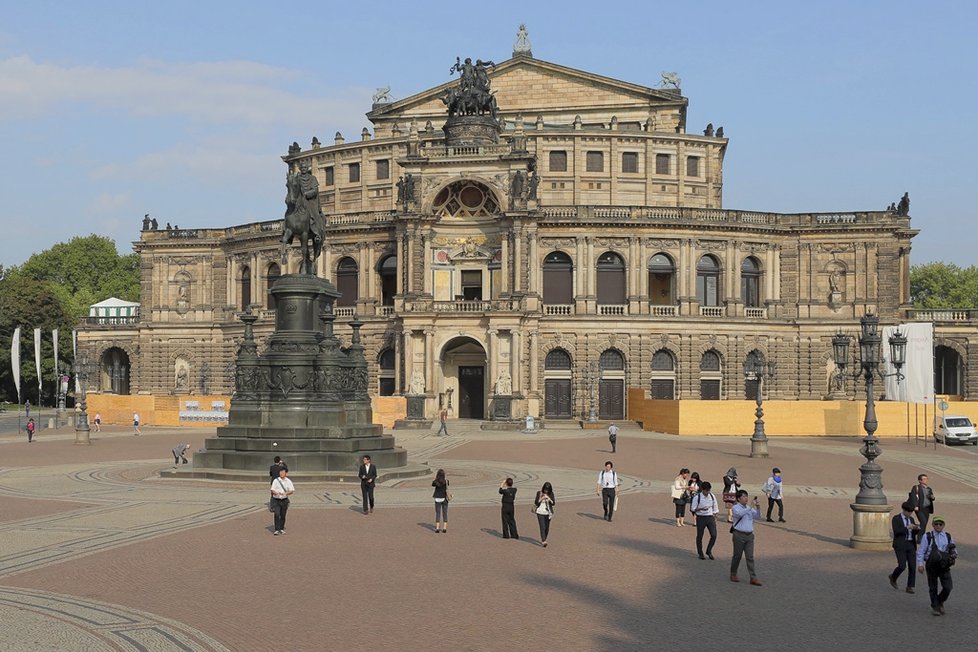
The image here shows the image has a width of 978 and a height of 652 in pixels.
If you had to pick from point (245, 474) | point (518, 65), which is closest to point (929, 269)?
point (518, 65)

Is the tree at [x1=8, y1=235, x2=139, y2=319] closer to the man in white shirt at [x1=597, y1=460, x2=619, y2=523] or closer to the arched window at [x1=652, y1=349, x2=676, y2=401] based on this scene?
the arched window at [x1=652, y1=349, x2=676, y2=401]

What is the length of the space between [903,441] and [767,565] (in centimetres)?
4585

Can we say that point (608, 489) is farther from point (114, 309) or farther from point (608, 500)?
point (114, 309)

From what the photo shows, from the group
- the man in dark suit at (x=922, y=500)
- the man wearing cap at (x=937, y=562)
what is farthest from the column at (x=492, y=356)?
the man wearing cap at (x=937, y=562)

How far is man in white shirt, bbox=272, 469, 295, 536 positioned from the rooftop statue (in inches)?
2247

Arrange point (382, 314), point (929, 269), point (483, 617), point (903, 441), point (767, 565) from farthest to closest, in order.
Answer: point (929, 269), point (382, 314), point (903, 441), point (767, 565), point (483, 617)

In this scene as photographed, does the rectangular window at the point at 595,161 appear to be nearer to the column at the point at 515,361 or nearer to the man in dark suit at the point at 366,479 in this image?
the column at the point at 515,361

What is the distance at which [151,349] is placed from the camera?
91.8 metres

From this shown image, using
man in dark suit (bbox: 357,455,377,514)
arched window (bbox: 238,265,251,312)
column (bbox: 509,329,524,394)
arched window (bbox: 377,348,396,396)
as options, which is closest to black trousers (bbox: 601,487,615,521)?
man in dark suit (bbox: 357,455,377,514)

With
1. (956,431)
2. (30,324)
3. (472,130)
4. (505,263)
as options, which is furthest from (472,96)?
(30,324)

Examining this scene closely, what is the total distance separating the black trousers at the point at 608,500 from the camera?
89.4 feet

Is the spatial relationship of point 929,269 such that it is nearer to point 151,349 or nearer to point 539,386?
point 539,386

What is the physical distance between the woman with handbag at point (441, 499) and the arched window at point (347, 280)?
59369 millimetres

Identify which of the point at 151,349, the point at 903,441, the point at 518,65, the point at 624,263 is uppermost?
the point at 518,65
